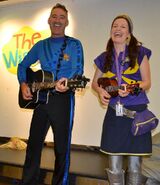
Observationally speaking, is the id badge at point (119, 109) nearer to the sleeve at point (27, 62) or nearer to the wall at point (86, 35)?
the sleeve at point (27, 62)

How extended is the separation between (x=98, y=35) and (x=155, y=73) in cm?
87

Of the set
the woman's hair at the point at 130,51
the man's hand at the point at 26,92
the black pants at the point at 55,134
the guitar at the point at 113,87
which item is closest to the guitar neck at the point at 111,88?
the guitar at the point at 113,87

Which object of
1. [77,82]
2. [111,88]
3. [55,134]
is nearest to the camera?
[111,88]

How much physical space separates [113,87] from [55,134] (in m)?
0.60

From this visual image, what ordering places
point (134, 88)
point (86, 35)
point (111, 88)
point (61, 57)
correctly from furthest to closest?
1. point (86, 35)
2. point (61, 57)
3. point (111, 88)
4. point (134, 88)

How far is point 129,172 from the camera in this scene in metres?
1.85

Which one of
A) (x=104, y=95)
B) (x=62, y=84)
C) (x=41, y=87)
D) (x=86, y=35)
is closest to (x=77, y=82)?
(x=62, y=84)

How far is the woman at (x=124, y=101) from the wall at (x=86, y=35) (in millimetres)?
1530

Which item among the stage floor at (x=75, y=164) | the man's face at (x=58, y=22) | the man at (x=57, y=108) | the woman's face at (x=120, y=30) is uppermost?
the man's face at (x=58, y=22)

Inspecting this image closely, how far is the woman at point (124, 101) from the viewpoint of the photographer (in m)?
1.83

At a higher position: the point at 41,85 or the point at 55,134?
the point at 41,85

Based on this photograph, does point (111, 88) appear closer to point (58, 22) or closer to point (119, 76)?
point (119, 76)

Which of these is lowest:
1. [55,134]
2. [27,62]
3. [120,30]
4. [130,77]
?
[55,134]

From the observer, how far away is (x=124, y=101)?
188 centimetres
